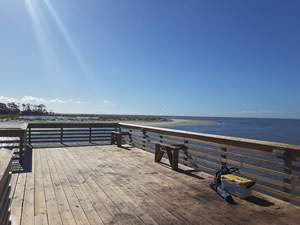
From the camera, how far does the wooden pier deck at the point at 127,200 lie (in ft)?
8.63

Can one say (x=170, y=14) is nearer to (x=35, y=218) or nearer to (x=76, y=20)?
(x=76, y=20)

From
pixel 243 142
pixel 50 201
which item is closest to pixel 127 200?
pixel 50 201

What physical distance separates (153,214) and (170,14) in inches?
359

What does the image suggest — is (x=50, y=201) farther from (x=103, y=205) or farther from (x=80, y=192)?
(x=103, y=205)

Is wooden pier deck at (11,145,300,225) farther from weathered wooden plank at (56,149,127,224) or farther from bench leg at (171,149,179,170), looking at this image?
bench leg at (171,149,179,170)

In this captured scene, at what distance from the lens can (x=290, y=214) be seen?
2818 mm

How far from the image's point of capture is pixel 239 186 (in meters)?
3.33

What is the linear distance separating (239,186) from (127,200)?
167 centimetres

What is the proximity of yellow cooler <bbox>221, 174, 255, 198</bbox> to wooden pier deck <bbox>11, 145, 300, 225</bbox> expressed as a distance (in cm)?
10

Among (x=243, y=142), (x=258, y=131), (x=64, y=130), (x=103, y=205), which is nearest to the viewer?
(x=103, y=205)

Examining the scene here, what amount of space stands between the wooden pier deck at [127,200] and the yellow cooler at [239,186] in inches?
4.1

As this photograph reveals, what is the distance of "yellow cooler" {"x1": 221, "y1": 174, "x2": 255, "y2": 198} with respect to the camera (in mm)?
3326

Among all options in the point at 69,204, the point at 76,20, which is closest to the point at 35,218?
the point at 69,204

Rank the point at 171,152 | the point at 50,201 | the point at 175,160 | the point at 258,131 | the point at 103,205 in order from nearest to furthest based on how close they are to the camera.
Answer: the point at 103,205
the point at 50,201
the point at 175,160
the point at 171,152
the point at 258,131
